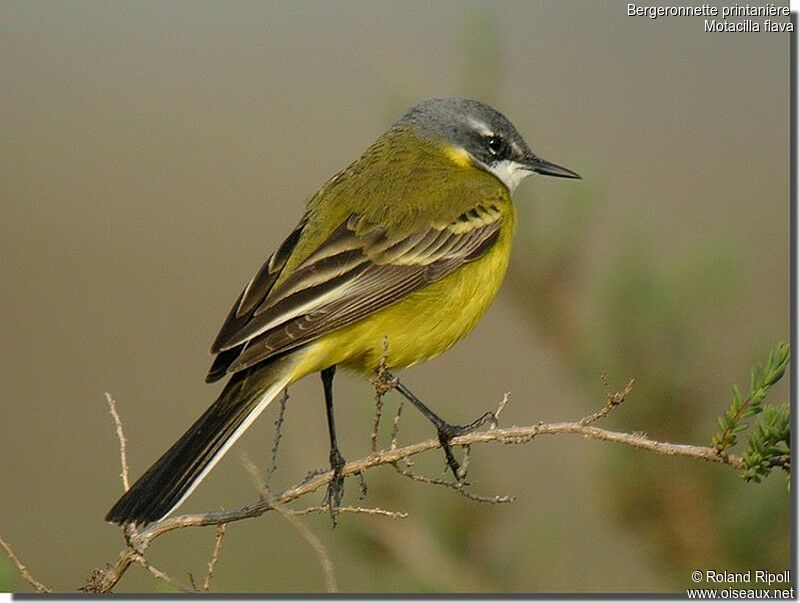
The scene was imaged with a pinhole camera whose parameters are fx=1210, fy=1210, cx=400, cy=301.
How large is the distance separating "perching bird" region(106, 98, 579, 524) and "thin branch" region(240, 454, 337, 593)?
551mm

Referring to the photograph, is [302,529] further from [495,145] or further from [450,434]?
[495,145]

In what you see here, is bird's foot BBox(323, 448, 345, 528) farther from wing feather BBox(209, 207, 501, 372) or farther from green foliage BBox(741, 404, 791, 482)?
green foliage BBox(741, 404, 791, 482)

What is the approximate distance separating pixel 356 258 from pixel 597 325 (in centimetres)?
88

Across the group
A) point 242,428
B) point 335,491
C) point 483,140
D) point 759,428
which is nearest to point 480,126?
point 483,140

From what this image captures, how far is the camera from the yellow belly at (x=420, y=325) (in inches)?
162

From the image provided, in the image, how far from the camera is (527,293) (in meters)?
4.46

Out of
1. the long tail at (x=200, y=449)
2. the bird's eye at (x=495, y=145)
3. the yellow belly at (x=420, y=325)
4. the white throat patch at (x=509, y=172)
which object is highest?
the bird's eye at (x=495, y=145)

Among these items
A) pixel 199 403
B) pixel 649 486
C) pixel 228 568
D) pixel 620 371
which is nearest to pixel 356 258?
pixel 620 371

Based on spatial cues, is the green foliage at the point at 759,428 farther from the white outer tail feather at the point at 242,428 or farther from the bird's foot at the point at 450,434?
the white outer tail feather at the point at 242,428

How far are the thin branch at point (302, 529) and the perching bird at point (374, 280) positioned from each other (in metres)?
0.55

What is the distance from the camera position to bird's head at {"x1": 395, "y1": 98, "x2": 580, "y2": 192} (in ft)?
16.8

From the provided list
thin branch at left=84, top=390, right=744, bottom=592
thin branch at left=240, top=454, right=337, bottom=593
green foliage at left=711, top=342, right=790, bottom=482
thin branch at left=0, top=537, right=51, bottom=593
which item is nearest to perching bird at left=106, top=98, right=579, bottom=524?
thin branch at left=84, top=390, right=744, bottom=592

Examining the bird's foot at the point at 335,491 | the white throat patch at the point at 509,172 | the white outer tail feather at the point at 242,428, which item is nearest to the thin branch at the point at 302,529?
the white outer tail feather at the point at 242,428

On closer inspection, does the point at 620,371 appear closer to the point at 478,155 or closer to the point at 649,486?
the point at 649,486
